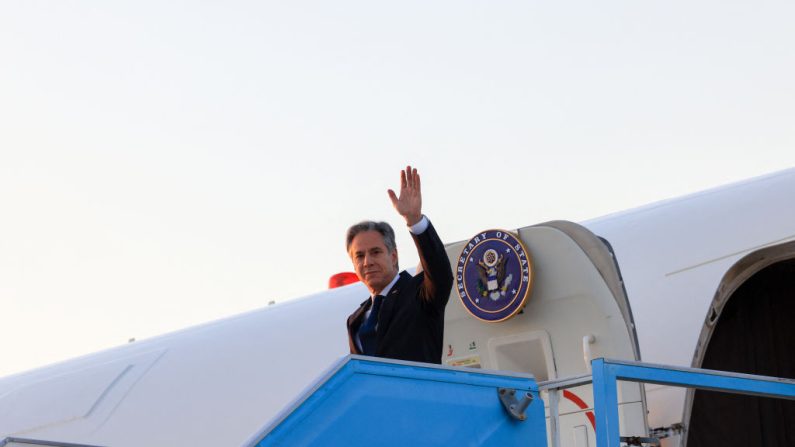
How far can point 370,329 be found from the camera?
5941 mm

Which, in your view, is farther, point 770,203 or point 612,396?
point 770,203

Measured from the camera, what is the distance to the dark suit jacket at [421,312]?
554 centimetres

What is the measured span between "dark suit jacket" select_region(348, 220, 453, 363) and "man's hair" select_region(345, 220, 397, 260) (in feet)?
1.13

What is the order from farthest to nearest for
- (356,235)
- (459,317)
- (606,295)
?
1. (459,317)
2. (606,295)
3. (356,235)

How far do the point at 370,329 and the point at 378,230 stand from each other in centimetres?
55

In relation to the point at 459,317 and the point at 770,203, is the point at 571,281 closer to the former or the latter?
the point at 459,317

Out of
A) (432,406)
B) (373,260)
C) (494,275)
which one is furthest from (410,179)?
(494,275)

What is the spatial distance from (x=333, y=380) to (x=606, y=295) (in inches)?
135

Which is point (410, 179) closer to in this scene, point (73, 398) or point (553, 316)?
point (553, 316)

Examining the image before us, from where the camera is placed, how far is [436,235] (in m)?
5.56

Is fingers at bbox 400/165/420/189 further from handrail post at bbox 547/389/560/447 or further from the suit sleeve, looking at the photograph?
handrail post at bbox 547/389/560/447

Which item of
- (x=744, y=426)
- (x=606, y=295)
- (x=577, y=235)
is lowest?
(x=744, y=426)

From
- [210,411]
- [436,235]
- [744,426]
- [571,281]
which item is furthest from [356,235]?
[210,411]

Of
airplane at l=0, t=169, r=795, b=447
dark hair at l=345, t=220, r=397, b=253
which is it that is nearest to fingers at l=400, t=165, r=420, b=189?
dark hair at l=345, t=220, r=397, b=253
